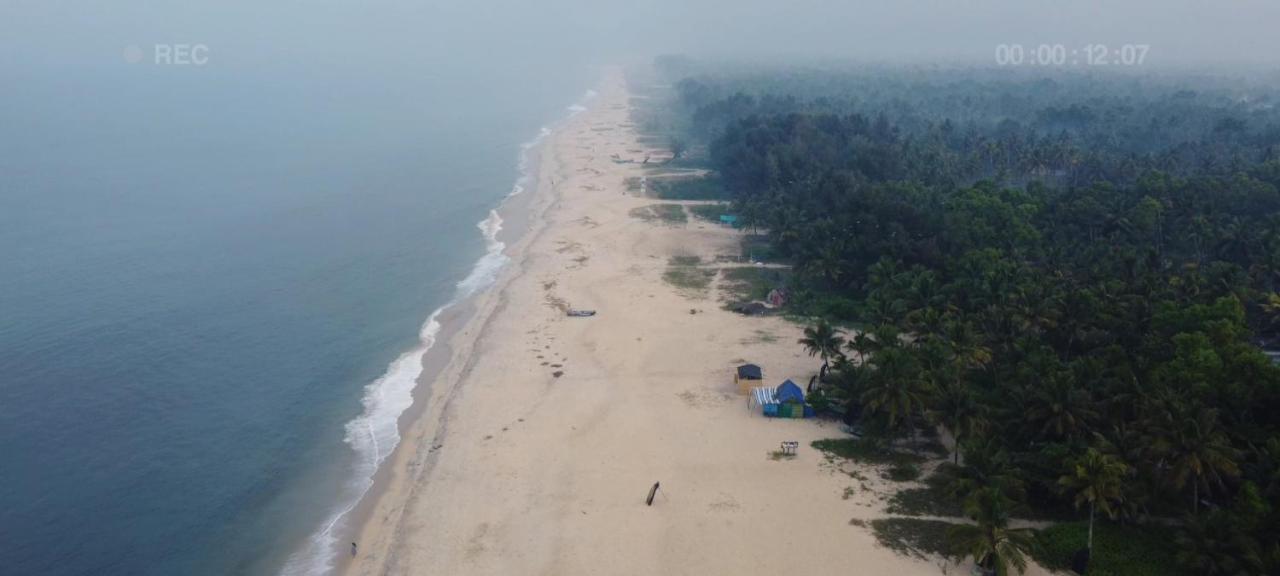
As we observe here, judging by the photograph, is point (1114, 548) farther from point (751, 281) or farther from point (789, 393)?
point (751, 281)

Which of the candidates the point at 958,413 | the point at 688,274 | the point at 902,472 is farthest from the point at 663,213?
the point at 958,413

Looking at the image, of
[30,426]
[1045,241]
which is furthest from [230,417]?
[1045,241]

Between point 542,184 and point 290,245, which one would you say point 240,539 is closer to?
point 290,245

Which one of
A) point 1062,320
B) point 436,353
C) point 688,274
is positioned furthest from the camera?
point 688,274

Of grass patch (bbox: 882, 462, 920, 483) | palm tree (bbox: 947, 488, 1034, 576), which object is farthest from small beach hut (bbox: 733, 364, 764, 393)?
palm tree (bbox: 947, 488, 1034, 576)

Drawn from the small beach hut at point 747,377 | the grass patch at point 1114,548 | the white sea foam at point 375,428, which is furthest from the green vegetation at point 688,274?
the grass patch at point 1114,548

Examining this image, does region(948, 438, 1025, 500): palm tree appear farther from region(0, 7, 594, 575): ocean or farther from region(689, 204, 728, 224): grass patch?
region(689, 204, 728, 224): grass patch
